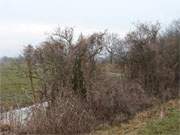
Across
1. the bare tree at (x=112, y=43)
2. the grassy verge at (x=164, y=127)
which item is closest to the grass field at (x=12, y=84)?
the bare tree at (x=112, y=43)

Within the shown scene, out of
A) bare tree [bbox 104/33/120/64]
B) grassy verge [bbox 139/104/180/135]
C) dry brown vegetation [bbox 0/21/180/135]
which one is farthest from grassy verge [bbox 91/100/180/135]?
bare tree [bbox 104/33/120/64]

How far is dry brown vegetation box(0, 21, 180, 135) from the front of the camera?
16.8 meters

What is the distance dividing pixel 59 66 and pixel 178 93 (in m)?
9.97

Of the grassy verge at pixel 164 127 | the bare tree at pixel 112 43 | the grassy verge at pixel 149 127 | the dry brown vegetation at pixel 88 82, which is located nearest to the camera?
the grassy verge at pixel 164 127

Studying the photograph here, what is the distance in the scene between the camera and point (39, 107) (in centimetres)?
1705

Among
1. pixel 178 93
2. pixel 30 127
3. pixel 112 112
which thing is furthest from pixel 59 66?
pixel 178 93

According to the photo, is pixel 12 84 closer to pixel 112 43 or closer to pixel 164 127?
pixel 112 43

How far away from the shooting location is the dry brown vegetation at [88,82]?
1683 cm

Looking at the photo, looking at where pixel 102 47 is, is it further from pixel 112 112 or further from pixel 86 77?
pixel 112 112

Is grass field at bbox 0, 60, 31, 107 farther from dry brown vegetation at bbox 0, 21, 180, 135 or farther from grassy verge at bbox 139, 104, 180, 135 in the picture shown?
grassy verge at bbox 139, 104, 180, 135

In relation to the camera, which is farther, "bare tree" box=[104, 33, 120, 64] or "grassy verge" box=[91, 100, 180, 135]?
"bare tree" box=[104, 33, 120, 64]

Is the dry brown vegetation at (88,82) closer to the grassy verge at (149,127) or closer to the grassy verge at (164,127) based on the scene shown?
the grassy verge at (149,127)

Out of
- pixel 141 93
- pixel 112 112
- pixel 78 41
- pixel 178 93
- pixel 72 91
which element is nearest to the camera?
pixel 72 91

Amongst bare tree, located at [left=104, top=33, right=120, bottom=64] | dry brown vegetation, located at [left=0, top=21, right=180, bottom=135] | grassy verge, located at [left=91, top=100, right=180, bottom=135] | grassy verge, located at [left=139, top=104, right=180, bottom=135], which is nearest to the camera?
grassy verge, located at [left=139, top=104, right=180, bottom=135]
